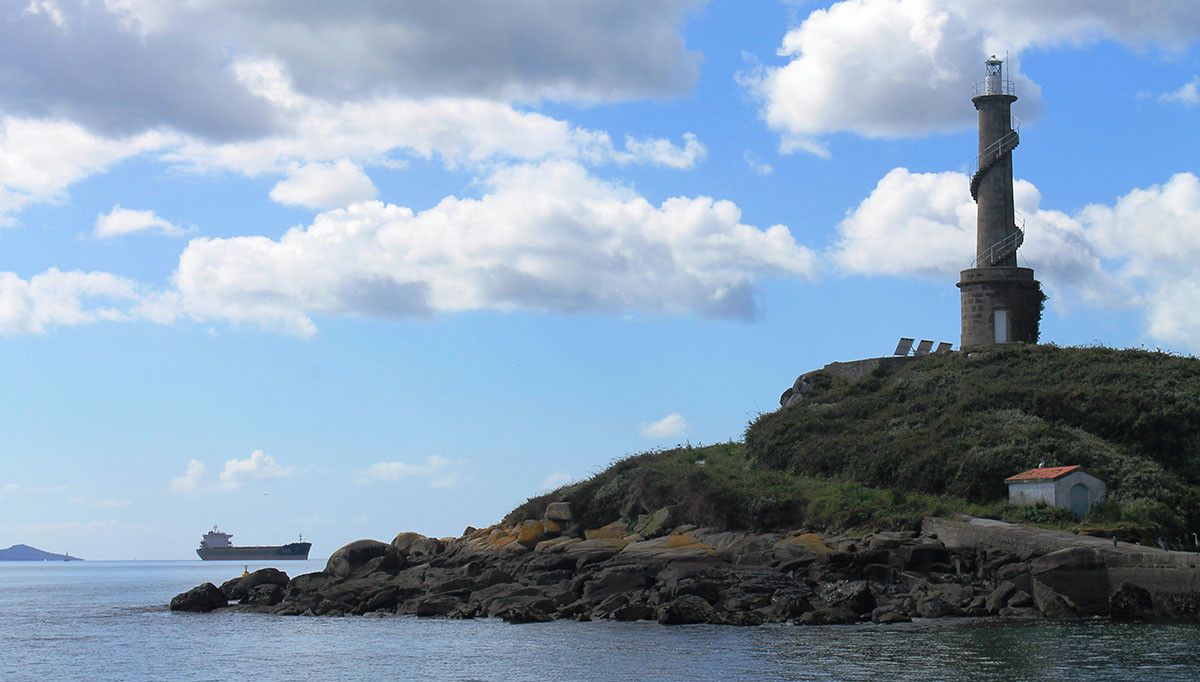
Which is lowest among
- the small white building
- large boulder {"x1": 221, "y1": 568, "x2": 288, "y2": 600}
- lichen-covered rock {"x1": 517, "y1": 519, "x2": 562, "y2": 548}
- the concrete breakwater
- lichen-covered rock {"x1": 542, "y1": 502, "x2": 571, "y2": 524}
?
large boulder {"x1": 221, "y1": 568, "x2": 288, "y2": 600}

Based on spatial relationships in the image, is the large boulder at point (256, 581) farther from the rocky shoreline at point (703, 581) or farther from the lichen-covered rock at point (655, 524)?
the lichen-covered rock at point (655, 524)

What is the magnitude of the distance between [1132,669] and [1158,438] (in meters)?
22.1

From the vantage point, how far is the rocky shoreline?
33156 millimetres

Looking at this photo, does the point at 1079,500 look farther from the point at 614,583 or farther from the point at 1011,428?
the point at 614,583

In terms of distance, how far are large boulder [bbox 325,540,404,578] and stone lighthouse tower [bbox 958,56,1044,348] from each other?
2517cm

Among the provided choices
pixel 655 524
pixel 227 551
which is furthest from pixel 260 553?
pixel 655 524

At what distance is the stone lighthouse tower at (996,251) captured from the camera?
5769 centimetres

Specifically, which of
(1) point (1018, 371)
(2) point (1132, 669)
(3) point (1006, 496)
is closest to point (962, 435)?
(3) point (1006, 496)

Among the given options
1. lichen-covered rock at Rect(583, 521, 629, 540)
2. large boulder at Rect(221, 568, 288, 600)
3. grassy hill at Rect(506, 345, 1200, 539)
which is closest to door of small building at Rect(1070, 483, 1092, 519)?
grassy hill at Rect(506, 345, 1200, 539)

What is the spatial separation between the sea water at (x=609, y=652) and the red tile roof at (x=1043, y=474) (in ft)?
26.5

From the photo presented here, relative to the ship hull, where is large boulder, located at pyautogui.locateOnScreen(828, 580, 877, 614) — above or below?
below

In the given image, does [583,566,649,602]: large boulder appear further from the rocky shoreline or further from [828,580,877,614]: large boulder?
[828,580,877,614]: large boulder

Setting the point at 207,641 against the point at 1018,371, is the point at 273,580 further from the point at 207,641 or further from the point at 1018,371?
the point at 1018,371

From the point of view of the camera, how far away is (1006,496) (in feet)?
136
